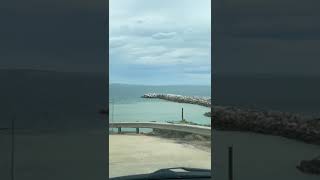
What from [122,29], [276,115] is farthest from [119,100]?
[276,115]

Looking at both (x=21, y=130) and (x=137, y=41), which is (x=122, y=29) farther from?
(x=21, y=130)

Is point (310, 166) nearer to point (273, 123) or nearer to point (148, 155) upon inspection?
point (273, 123)

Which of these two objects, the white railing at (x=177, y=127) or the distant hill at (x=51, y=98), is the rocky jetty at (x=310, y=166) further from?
the distant hill at (x=51, y=98)

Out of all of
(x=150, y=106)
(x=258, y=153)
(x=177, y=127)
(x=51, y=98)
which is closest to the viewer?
(x=51, y=98)

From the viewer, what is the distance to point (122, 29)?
3436mm

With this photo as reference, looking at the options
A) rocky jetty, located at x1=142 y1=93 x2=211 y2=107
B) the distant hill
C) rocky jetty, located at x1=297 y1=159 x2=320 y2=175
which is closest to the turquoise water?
rocky jetty, located at x1=142 y1=93 x2=211 y2=107

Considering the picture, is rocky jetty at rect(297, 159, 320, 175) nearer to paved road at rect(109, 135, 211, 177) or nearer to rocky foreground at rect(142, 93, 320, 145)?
rocky foreground at rect(142, 93, 320, 145)

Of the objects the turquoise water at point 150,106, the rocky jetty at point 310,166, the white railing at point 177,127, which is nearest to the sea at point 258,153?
the rocky jetty at point 310,166

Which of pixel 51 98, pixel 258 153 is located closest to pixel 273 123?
pixel 258 153

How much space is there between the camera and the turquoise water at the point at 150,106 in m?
3.30

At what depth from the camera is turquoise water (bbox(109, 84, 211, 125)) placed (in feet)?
10.8

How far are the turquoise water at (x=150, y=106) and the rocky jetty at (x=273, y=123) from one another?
54 centimetres

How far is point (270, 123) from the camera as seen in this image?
308 centimetres

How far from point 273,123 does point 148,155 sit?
102cm
